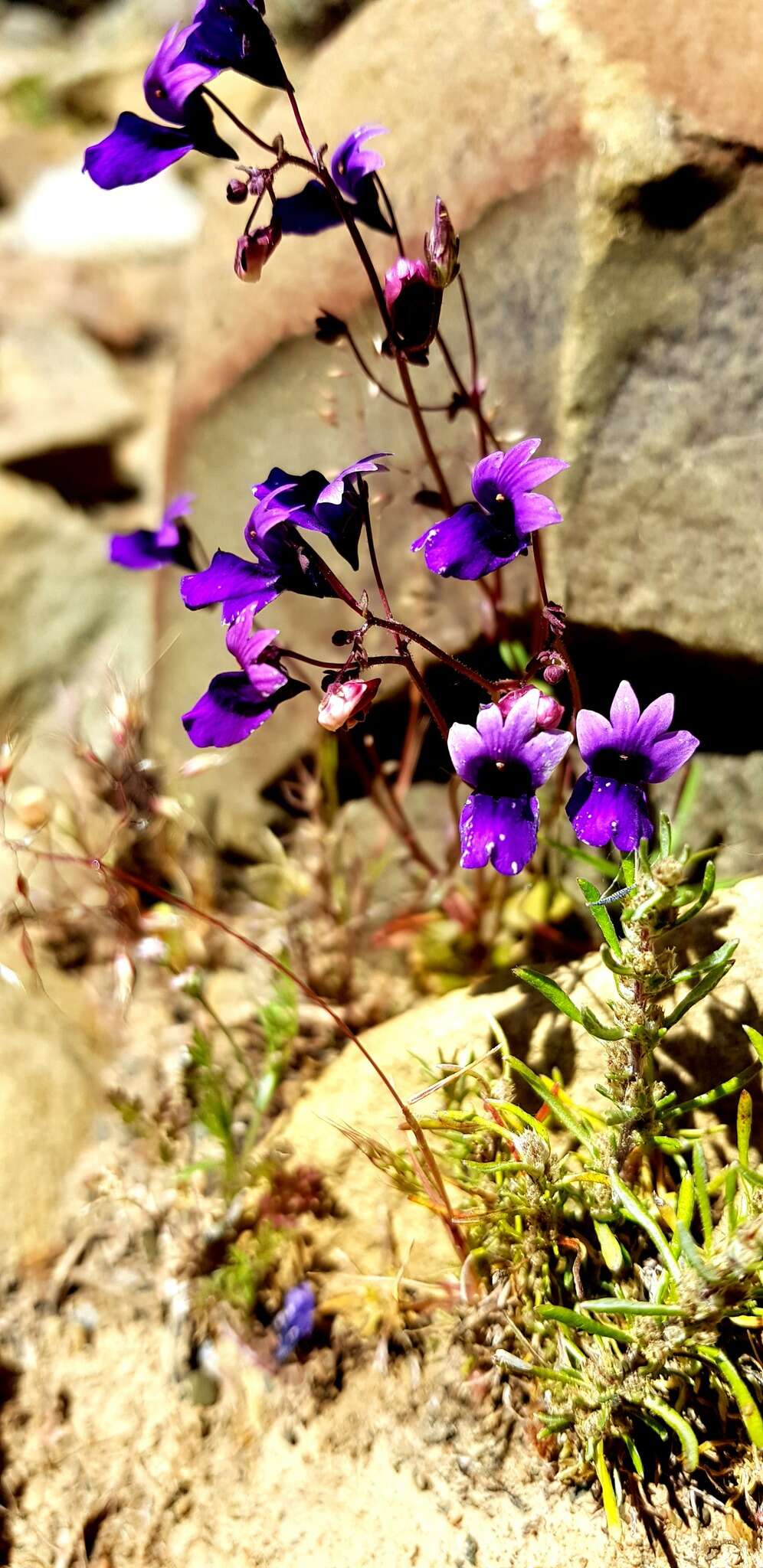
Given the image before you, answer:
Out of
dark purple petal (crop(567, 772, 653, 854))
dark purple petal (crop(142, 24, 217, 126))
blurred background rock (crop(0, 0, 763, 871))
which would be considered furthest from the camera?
blurred background rock (crop(0, 0, 763, 871))

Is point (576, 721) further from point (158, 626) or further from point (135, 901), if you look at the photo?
point (158, 626)

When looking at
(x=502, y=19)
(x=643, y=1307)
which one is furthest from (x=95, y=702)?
(x=643, y=1307)

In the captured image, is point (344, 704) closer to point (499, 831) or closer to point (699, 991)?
point (499, 831)

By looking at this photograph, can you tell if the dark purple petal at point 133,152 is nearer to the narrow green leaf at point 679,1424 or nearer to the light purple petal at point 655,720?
the light purple petal at point 655,720

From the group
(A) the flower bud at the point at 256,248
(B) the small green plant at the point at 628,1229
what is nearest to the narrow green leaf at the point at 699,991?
(B) the small green plant at the point at 628,1229

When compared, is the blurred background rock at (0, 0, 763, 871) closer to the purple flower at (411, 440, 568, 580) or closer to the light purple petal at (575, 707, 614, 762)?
the purple flower at (411, 440, 568, 580)

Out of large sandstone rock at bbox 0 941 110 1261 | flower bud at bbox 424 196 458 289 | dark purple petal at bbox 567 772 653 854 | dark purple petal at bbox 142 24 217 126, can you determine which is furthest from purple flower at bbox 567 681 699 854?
large sandstone rock at bbox 0 941 110 1261

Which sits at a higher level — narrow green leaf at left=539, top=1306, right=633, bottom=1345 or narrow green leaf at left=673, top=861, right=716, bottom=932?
narrow green leaf at left=673, top=861, right=716, bottom=932
